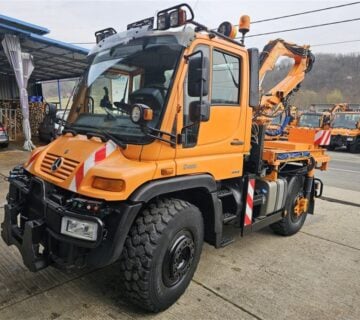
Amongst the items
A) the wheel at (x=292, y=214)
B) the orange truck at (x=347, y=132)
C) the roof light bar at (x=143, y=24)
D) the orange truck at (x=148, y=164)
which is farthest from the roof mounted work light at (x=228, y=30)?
the orange truck at (x=347, y=132)

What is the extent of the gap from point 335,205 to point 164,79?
519 cm

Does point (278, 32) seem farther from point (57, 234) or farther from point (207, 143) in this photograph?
point (57, 234)

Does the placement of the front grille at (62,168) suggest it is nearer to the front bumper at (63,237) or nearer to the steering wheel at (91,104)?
the front bumper at (63,237)

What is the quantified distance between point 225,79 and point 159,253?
5.97 feet

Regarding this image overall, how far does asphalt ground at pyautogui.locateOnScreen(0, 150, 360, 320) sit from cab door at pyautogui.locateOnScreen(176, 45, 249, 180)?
111cm

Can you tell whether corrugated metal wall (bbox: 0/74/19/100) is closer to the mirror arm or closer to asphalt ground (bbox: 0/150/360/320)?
asphalt ground (bbox: 0/150/360/320)

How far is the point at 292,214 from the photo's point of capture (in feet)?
16.3

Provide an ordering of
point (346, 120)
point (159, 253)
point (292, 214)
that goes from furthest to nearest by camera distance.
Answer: point (346, 120) < point (292, 214) < point (159, 253)

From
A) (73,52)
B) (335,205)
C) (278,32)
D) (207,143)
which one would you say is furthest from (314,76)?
(207,143)

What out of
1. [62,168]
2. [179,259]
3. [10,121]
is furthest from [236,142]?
[10,121]

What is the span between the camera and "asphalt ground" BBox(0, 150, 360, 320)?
3.01m

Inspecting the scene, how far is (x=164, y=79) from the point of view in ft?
9.94

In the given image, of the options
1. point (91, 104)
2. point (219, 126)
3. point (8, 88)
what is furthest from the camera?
point (8, 88)

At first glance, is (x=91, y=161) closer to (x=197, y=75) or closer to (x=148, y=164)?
(x=148, y=164)
